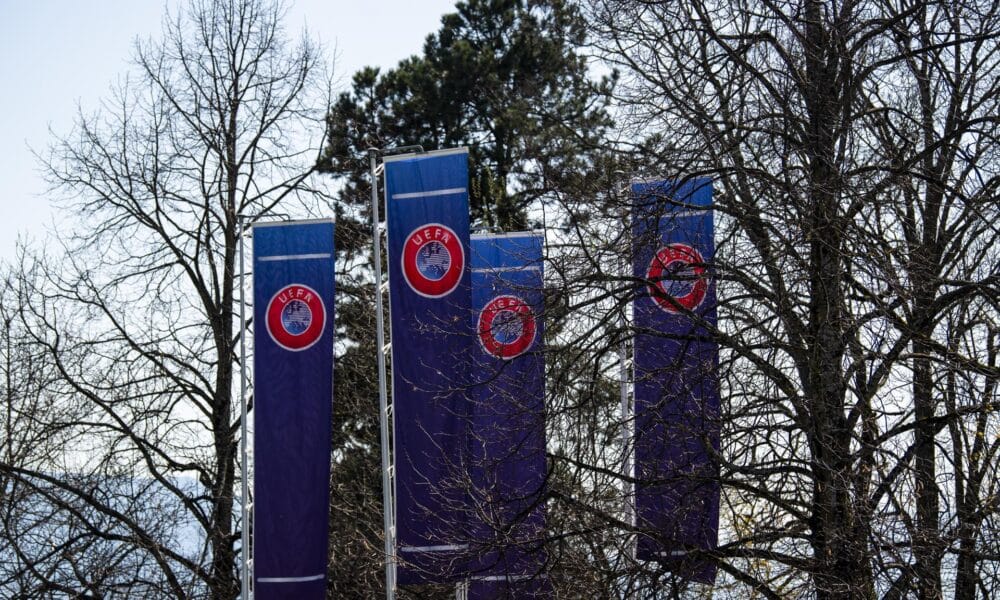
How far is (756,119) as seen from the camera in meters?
10.0

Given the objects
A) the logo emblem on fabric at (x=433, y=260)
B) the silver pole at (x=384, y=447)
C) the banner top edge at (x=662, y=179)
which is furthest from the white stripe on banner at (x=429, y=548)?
the banner top edge at (x=662, y=179)

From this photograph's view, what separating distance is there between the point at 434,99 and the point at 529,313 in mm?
15783

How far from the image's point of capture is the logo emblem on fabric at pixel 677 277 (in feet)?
33.6

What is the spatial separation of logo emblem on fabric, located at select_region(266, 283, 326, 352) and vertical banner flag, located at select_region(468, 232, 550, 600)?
224cm

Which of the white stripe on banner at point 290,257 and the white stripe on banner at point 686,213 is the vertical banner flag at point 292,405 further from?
the white stripe on banner at point 686,213

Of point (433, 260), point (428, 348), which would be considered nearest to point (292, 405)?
point (428, 348)

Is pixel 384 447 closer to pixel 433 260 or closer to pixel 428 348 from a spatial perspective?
pixel 428 348

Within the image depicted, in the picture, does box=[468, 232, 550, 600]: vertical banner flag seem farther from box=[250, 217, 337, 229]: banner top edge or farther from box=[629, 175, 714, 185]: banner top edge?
box=[250, 217, 337, 229]: banner top edge

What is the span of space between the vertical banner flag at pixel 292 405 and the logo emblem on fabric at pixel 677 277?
18.6 feet

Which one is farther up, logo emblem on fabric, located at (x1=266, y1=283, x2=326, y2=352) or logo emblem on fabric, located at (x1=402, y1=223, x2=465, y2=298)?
logo emblem on fabric, located at (x1=402, y1=223, x2=465, y2=298)

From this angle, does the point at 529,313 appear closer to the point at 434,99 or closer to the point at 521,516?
the point at 521,516

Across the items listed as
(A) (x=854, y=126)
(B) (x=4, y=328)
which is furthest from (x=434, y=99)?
(A) (x=854, y=126)

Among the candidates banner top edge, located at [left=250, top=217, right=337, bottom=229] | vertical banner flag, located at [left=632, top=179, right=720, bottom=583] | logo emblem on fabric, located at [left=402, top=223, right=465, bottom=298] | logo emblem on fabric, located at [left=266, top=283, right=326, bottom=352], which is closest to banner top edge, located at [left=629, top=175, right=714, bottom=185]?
vertical banner flag, located at [left=632, top=179, right=720, bottom=583]

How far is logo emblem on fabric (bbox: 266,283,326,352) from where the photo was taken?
15916mm
